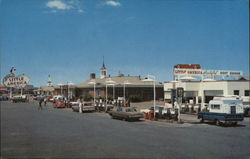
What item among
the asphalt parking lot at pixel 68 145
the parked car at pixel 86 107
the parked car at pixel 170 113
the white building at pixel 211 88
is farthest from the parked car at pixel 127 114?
the white building at pixel 211 88

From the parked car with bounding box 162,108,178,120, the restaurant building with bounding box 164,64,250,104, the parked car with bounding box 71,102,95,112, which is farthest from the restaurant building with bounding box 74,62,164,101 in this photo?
the parked car with bounding box 162,108,178,120

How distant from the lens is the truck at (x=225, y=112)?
883 inches

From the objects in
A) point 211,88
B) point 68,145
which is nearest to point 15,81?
point 68,145

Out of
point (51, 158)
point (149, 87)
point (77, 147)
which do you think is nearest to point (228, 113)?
point (77, 147)

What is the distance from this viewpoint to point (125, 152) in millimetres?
9969

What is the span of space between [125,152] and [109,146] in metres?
0.80

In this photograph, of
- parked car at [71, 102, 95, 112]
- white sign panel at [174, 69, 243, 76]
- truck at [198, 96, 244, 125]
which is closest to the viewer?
truck at [198, 96, 244, 125]

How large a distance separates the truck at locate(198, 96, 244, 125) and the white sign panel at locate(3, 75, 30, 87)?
1800 cm

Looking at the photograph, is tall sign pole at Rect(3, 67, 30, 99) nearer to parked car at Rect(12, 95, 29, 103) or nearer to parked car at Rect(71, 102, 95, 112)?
parked car at Rect(12, 95, 29, 103)

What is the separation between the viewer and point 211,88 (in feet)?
132

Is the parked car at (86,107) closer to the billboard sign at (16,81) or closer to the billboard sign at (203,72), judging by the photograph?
the billboard sign at (203,72)

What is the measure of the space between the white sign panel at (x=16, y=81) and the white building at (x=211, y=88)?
29.3 m

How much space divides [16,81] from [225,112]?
18.8 metres

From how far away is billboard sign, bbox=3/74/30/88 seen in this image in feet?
24.9
